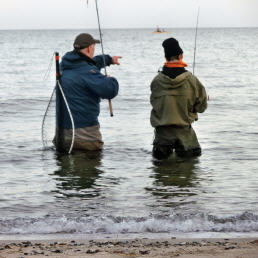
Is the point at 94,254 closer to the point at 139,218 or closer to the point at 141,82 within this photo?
the point at 139,218

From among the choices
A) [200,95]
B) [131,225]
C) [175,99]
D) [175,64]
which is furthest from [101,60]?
[131,225]

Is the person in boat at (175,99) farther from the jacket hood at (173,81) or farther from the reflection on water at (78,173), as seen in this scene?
the reflection on water at (78,173)

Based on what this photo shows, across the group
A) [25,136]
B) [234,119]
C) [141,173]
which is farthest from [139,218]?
[234,119]

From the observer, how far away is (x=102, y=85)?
8.31m

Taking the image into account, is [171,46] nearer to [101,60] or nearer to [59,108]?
[101,60]

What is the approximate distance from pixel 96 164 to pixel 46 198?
6.16 feet

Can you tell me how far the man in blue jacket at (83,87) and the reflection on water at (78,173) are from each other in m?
0.24

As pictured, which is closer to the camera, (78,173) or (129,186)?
(129,186)

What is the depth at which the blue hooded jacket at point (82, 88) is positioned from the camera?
835 cm

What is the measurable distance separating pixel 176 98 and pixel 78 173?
157cm

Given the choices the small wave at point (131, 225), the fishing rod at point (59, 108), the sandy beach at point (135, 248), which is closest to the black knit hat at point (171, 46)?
the fishing rod at point (59, 108)

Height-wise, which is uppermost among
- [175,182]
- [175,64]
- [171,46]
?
[171,46]

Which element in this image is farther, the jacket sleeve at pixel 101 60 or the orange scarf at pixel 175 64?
the jacket sleeve at pixel 101 60

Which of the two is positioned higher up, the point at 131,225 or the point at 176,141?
the point at 131,225
